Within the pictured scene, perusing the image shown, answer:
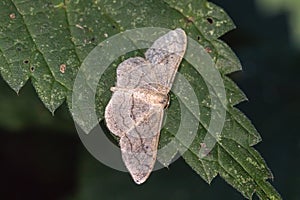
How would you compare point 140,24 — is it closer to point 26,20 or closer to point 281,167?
point 26,20

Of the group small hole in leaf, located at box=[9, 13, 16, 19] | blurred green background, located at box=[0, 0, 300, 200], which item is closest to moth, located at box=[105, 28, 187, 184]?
small hole in leaf, located at box=[9, 13, 16, 19]

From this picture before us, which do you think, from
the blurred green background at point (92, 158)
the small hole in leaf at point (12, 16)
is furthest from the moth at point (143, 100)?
the blurred green background at point (92, 158)

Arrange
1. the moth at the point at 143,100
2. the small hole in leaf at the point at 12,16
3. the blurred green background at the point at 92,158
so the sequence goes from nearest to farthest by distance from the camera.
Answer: the moth at the point at 143,100, the small hole in leaf at the point at 12,16, the blurred green background at the point at 92,158

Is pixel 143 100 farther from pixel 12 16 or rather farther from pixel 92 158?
pixel 92 158

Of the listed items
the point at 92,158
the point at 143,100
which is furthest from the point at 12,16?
the point at 92,158

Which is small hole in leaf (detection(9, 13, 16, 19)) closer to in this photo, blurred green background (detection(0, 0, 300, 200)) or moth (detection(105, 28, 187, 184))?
moth (detection(105, 28, 187, 184))

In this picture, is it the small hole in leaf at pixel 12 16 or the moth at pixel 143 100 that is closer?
the moth at pixel 143 100

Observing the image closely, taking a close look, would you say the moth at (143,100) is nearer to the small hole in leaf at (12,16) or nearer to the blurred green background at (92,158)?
the small hole in leaf at (12,16)

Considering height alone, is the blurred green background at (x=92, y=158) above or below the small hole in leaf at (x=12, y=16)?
below
